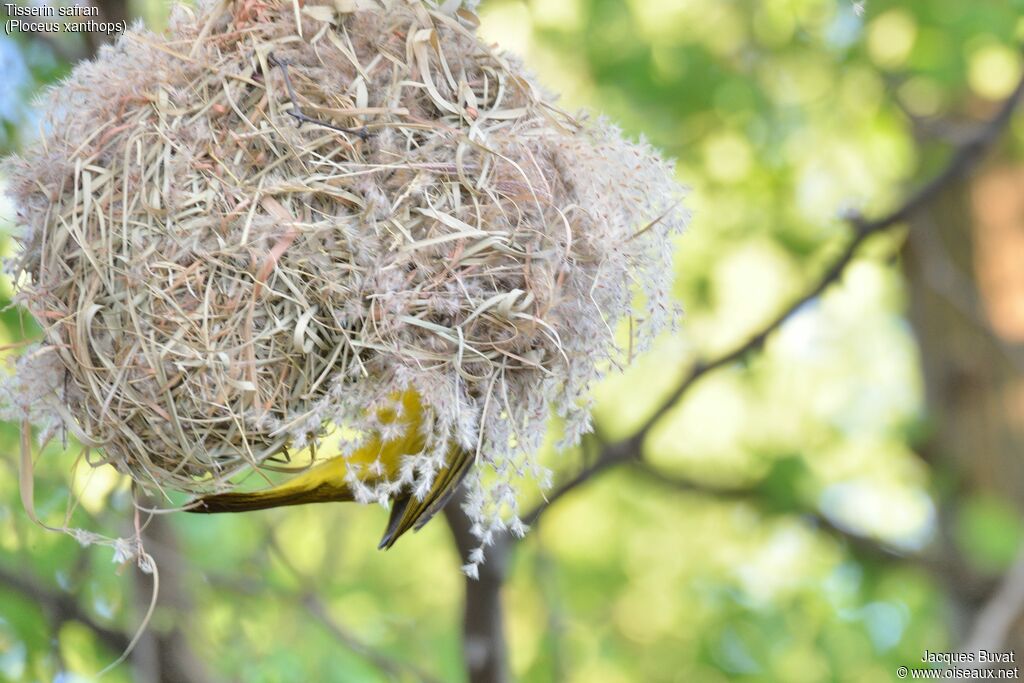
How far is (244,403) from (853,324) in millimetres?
3912

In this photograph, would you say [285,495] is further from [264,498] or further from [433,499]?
[433,499]

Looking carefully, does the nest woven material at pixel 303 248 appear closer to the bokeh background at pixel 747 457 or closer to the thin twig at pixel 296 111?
the thin twig at pixel 296 111

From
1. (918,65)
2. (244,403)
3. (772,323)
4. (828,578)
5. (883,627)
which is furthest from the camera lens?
(828,578)

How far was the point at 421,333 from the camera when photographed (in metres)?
0.83

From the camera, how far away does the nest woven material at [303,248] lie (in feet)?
2.70

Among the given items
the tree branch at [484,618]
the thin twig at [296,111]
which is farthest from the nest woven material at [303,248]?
the tree branch at [484,618]

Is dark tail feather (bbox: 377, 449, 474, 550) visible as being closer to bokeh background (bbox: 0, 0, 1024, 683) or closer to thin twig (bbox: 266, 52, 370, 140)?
thin twig (bbox: 266, 52, 370, 140)

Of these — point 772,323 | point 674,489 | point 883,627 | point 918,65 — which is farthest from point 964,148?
point 883,627

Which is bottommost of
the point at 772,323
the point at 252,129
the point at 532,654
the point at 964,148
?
the point at 532,654

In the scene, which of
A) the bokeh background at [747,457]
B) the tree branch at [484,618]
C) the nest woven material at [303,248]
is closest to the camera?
the nest woven material at [303,248]

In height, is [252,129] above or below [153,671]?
above

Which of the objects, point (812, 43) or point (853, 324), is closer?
point (812, 43)

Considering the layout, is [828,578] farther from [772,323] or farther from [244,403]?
[244,403]

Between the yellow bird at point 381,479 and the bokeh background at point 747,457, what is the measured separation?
2.58 ft
